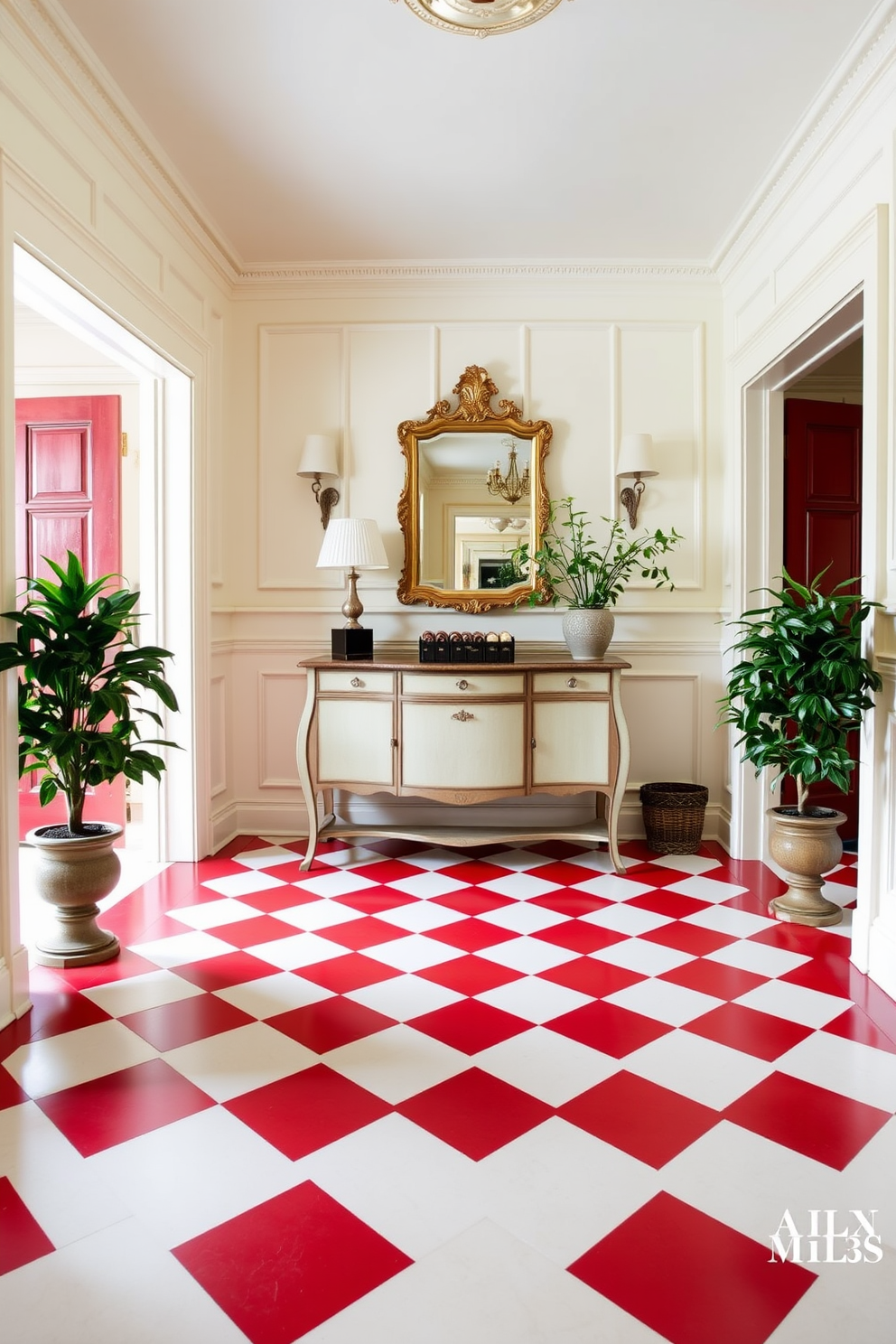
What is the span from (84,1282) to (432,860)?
2.68 meters

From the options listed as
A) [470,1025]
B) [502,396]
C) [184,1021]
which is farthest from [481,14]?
[184,1021]

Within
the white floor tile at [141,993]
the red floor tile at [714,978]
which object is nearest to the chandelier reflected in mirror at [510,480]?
the red floor tile at [714,978]

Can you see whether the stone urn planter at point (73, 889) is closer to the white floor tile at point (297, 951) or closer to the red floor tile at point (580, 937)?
the white floor tile at point (297, 951)

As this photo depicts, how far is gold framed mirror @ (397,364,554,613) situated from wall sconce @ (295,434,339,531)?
1.13 ft

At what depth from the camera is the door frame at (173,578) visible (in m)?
3.87

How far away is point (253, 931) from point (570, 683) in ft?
5.42

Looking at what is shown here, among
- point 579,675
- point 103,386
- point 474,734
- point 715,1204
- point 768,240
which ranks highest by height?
point 768,240

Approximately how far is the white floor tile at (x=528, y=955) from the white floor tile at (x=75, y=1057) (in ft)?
3.64

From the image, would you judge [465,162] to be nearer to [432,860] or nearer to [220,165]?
[220,165]

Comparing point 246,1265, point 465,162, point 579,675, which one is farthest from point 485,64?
point 246,1265

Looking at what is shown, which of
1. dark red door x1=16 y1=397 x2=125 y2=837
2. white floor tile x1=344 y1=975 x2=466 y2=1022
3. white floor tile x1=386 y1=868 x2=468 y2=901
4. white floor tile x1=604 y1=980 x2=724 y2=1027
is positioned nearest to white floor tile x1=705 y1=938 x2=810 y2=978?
white floor tile x1=604 y1=980 x2=724 y2=1027

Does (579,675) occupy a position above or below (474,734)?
above

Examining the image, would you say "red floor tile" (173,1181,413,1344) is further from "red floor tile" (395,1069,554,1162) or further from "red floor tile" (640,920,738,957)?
"red floor tile" (640,920,738,957)

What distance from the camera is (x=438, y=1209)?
1624 millimetres
